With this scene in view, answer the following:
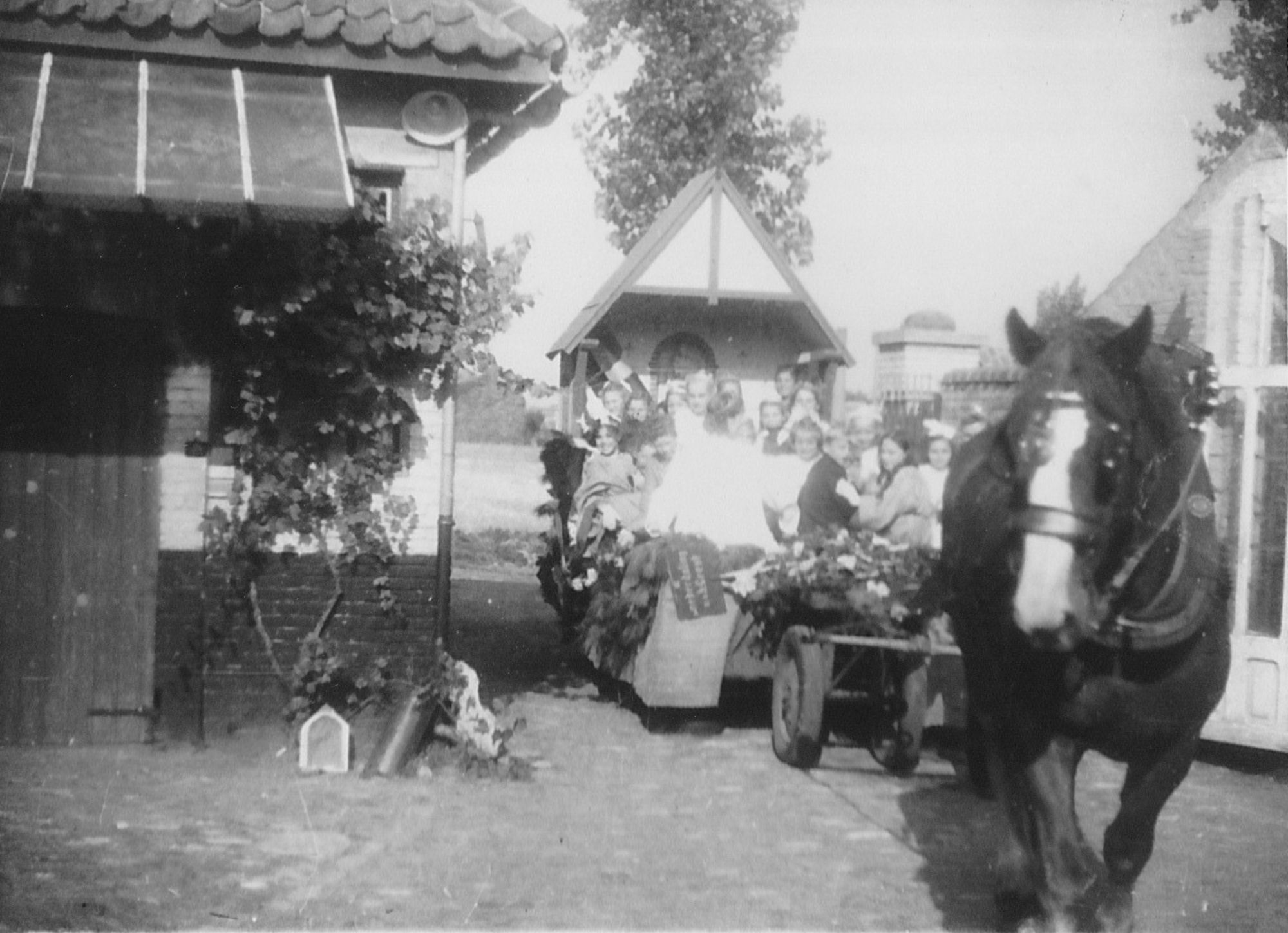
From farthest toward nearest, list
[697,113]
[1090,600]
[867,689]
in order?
[697,113], [867,689], [1090,600]

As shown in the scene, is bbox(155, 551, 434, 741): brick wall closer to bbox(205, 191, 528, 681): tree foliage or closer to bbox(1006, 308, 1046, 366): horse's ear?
bbox(205, 191, 528, 681): tree foliage

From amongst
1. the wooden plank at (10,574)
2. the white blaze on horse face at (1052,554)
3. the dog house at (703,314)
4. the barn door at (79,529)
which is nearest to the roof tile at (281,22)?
the barn door at (79,529)

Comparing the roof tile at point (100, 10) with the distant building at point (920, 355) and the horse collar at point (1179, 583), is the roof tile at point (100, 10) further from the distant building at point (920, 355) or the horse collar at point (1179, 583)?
the distant building at point (920, 355)

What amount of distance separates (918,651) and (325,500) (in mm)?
3327

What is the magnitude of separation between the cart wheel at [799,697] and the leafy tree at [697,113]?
3.51 m

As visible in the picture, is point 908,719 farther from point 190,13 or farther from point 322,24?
point 190,13

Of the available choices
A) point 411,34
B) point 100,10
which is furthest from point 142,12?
point 411,34

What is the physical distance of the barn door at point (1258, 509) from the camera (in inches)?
319

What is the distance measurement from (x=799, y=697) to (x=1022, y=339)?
12.8ft

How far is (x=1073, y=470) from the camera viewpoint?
3.72 m

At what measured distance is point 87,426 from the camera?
731cm

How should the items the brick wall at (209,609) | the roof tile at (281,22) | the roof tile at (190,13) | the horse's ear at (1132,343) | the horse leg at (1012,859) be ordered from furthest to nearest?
the brick wall at (209,609)
the roof tile at (281,22)
the roof tile at (190,13)
the horse leg at (1012,859)
the horse's ear at (1132,343)

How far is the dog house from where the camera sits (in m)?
14.6

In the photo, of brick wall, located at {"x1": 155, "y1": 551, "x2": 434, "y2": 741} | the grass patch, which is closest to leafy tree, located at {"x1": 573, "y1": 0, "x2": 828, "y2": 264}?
brick wall, located at {"x1": 155, "y1": 551, "x2": 434, "y2": 741}
